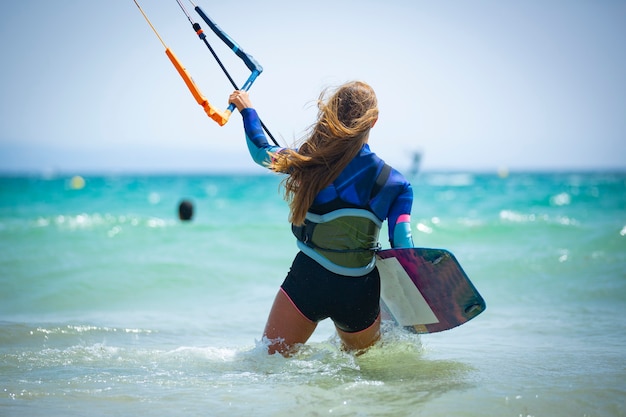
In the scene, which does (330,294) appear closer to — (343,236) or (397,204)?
(343,236)

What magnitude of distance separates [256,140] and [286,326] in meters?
1.01

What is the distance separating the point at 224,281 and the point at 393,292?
4926 mm

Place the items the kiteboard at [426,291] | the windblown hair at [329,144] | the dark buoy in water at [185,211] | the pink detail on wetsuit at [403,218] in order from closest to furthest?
the windblown hair at [329,144]
the pink detail on wetsuit at [403,218]
the kiteboard at [426,291]
the dark buoy in water at [185,211]

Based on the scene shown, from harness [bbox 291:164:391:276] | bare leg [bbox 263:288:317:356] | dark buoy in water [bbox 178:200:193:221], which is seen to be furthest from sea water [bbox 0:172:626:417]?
dark buoy in water [bbox 178:200:193:221]

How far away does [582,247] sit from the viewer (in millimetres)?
10383

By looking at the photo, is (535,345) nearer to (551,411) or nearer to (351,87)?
(551,411)

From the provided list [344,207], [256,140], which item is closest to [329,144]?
[344,207]

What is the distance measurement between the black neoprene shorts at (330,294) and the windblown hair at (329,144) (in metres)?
0.30

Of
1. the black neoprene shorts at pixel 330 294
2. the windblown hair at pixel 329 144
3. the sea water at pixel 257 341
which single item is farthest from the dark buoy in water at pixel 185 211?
the windblown hair at pixel 329 144

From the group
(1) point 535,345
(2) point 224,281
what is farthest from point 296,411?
(2) point 224,281

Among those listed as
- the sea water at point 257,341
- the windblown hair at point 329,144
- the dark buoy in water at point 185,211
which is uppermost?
the dark buoy in water at point 185,211

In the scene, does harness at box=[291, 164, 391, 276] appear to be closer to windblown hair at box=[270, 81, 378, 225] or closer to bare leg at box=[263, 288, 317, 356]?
windblown hair at box=[270, 81, 378, 225]

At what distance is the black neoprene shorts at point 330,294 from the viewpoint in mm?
3207

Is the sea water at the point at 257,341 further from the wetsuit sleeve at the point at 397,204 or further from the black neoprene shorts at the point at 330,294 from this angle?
the wetsuit sleeve at the point at 397,204
